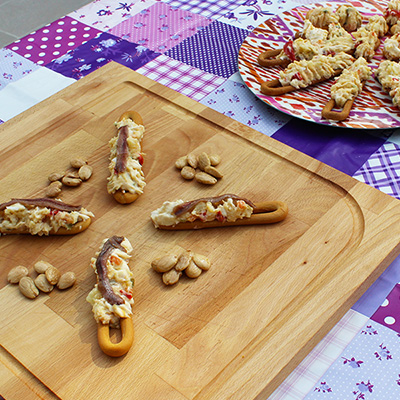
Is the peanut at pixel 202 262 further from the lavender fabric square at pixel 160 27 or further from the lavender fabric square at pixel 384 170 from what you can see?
the lavender fabric square at pixel 160 27

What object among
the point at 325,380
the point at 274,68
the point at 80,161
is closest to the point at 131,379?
the point at 325,380

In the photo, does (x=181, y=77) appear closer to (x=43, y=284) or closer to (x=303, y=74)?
(x=303, y=74)

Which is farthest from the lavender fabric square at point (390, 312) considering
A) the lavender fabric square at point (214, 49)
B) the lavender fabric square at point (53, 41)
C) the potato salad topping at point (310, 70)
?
the lavender fabric square at point (53, 41)

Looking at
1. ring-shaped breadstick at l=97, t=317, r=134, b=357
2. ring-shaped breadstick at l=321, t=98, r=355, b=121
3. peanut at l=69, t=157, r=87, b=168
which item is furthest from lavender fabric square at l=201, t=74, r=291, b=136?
ring-shaped breadstick at l=97, t=317, r=134, b=357

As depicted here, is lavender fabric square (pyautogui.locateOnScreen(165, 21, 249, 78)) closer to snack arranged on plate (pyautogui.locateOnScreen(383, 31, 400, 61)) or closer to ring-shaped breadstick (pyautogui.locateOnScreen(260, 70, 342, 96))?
ring-shaped breadstick (pyautogui.locateOnScreen(260, 70, 342, 96))

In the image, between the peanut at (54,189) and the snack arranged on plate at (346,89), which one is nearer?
the peanut at (54,189)

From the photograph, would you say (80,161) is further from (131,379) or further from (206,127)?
(131,379)
